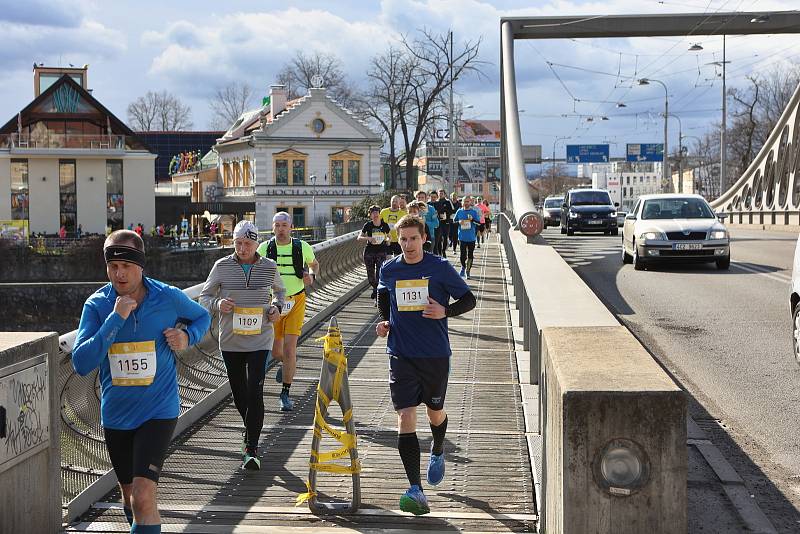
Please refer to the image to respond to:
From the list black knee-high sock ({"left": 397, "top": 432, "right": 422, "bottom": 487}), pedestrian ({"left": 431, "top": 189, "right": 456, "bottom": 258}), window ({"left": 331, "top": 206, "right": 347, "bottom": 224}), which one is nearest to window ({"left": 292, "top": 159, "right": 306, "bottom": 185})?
window ({"left": 331, "top": 206, "right": 347, "bottom": 224})

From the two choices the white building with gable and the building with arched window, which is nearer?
the building with arched window

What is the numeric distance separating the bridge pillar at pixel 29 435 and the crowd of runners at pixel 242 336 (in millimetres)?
368

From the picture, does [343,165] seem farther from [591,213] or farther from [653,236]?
[653,236]

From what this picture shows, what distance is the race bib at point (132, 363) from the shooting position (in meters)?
5.31

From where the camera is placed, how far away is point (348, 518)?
21.1 feet

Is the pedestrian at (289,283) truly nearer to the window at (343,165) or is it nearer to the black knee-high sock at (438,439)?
the black knee-high sock at (438,439)

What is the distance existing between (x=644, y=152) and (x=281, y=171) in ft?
155

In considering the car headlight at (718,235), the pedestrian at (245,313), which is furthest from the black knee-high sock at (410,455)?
the car headlight at (718,235)

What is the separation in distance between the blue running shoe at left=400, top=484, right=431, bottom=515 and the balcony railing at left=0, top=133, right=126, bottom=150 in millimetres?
62045

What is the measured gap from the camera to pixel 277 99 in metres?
79.1

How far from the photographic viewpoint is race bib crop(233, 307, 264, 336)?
7.93 metres

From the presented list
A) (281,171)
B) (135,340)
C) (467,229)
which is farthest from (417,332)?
(281,171)

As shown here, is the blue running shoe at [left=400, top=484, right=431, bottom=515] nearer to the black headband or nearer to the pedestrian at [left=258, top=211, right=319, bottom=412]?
the black headband

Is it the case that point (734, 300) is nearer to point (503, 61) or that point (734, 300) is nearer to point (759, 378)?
point (759, 378)
